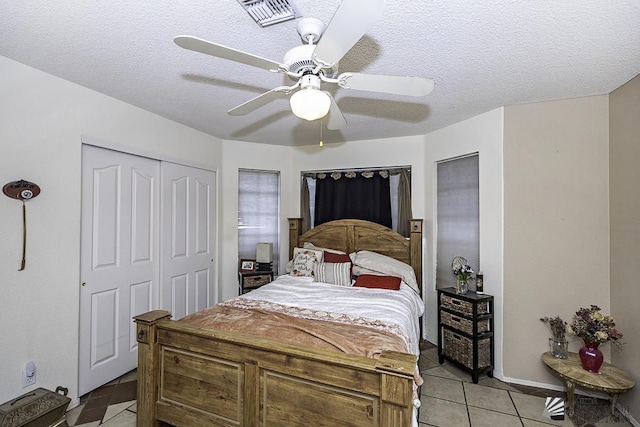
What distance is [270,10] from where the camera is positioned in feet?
4.95

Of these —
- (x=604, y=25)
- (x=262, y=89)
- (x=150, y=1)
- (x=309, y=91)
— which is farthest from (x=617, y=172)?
(x=150, y=1)

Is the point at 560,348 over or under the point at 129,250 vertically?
under

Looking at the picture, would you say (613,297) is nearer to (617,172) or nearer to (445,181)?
(617,172)

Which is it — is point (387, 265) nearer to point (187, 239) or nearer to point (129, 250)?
point (187, 239)

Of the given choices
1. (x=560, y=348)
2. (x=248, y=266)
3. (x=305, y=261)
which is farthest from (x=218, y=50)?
(x=560, y=348)

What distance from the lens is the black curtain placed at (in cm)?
400

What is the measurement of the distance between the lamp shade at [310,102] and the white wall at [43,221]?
2.06m

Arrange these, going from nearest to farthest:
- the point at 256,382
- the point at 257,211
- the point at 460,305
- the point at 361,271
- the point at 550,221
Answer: the point at 256,382
the point at 550,221
the point at 460,305
the point at 361,271
the point at 257,211

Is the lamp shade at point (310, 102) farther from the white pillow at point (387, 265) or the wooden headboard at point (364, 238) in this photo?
the wooden headboard at point (364, 238)

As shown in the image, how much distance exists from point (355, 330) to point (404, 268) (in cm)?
158

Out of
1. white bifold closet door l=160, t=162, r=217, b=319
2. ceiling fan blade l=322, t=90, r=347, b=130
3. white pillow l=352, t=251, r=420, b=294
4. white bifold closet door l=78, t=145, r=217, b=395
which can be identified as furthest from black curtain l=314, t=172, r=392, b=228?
ceiling fan blade l=322, t=90, r=347, b=130

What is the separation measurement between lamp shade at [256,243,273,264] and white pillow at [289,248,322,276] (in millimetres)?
440

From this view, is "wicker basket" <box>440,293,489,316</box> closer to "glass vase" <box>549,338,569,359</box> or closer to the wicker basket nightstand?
the wicker basket nightstand

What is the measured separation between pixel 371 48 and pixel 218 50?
0.96m
